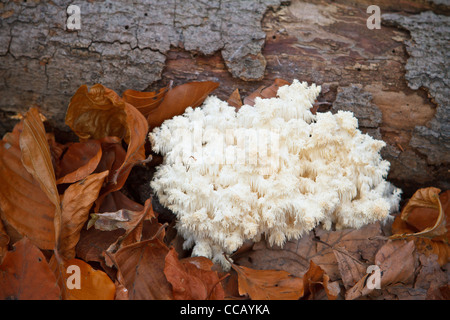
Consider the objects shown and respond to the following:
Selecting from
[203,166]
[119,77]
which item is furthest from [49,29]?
[203,166]

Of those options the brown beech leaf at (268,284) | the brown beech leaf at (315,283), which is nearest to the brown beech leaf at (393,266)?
the brown beech leaf at (315,283)

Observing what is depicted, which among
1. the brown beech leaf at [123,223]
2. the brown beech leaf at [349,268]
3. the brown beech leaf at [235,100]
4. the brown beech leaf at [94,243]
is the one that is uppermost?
the brown beech leaf at [235,100]

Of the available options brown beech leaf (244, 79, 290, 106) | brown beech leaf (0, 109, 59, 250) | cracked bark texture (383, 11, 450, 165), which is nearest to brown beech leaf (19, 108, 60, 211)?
brown beech leaf (0, 109, 59, 250)

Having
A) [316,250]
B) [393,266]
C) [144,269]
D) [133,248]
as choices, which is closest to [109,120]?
[133,248]

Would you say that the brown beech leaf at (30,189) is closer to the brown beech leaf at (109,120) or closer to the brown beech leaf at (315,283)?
the brown beech leaf at (109,120)

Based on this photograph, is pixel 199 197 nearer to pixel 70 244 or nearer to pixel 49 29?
pixel 70 244

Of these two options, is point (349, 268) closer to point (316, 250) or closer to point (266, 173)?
point (316, 250)
